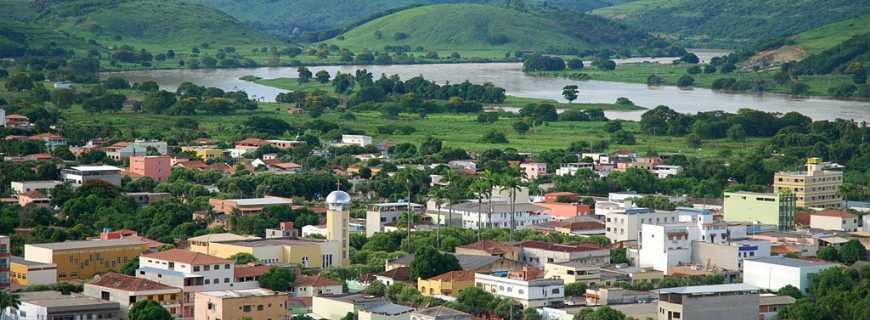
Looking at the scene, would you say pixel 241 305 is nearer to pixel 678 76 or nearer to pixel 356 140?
pixel 356 140

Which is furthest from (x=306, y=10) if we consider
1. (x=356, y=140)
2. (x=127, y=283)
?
(x=127, y=283)

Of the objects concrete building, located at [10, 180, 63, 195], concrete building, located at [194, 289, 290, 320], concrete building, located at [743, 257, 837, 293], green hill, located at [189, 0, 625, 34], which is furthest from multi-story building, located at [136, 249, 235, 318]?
green hill, located at [189, 0, 625, 34]

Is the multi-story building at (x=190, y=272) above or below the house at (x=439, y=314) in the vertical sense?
above

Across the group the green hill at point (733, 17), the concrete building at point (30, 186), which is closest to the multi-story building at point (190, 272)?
the concrete building at point (30, 186)

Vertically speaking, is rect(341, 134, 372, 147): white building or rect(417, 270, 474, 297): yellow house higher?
rect(341, 134, 372, 147): white building

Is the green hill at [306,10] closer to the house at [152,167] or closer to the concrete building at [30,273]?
the house at [152,167]

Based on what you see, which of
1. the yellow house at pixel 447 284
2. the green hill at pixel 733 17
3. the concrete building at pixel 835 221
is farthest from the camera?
the green hill at pixel 733 17

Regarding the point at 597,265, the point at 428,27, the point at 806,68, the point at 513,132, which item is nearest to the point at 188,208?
the point at 597,265

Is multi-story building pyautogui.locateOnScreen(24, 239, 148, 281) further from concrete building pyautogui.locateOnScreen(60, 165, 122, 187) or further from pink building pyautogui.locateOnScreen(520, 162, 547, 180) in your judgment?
pink building pyautogui.locateOnScreen(520, 162, 547, 180)
